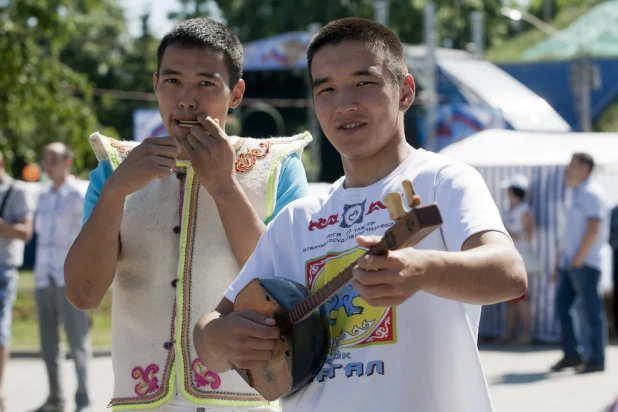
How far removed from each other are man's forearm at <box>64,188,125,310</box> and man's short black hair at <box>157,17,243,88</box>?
49cm

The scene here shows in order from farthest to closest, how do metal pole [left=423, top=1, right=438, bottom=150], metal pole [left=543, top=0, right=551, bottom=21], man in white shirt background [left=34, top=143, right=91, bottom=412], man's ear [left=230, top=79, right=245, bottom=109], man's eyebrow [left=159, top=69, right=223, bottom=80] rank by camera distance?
metal pole [left=543, top=0, right=551, bottom=21]
metal pole [left=423, top=1, right=438, bottom=150]
man in white shirt background [left=34, top=143, right=91, bottom=412]
man's ear [left=230, top=79, right=245, bottom=109]
man's eyebrow [left=159, top=69, right=223, bottom=80]

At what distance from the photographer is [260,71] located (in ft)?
105

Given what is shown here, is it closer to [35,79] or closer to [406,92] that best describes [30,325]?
[35,79]

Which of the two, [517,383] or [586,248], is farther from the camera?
[586,248]

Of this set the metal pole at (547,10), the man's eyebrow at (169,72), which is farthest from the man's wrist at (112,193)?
the metal pole at (547,10)

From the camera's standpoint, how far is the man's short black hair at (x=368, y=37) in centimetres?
243

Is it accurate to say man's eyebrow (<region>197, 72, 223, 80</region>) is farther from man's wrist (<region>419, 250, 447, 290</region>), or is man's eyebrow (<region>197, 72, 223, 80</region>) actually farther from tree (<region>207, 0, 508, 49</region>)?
tree (<region>207, 0, 508, 49</region>)

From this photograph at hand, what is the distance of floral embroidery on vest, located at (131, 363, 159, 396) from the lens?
2916 mm

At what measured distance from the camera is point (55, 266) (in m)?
8.03

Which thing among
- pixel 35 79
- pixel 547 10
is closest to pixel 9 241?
pixel 35 79

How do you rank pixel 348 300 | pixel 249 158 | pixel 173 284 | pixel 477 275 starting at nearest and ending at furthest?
1. pixel 477 275
2. pixel 348 300
3. pixel 173 284
4. pixel 249 158

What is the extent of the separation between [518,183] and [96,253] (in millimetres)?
8885

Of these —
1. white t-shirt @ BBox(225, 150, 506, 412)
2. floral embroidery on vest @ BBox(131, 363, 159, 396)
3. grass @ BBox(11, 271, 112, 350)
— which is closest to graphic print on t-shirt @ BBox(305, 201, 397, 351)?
white t-shirt @ BBox(225, 150, 506, 412)

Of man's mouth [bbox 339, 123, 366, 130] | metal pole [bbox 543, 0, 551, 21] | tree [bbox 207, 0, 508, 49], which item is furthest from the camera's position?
metal pole [bbox 543, 0, 551, 21]
